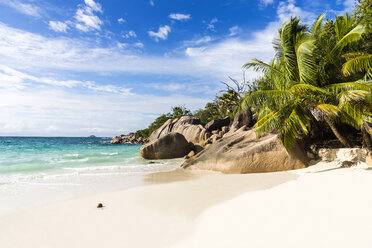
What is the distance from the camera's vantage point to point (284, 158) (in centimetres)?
867

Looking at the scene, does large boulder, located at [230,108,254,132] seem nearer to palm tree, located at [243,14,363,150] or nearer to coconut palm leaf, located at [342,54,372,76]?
palm tree, located at [243,14,363,150]

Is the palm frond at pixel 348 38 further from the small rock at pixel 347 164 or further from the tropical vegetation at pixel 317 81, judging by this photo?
the small rock at pixel 347 164

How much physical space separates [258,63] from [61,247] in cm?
963

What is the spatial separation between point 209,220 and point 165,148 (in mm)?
13719

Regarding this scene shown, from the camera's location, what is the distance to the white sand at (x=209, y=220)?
2937mm

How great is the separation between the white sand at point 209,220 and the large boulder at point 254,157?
3.08 meters

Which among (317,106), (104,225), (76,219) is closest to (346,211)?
(104,225)

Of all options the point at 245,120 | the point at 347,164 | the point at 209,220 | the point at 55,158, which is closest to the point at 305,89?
the point at 347,164

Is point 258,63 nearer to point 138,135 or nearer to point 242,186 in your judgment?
point 242,186

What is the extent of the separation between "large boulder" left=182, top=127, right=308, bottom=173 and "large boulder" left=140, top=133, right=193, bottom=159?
709 cm

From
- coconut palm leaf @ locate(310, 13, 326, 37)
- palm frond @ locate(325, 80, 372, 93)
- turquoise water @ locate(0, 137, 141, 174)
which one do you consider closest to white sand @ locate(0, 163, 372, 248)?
palm frond @ locate(325, 80, 372, 93)

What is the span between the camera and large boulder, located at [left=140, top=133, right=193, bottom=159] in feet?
56.2

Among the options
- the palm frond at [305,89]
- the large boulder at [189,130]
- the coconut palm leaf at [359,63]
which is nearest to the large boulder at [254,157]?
the palm frond at [305,89]

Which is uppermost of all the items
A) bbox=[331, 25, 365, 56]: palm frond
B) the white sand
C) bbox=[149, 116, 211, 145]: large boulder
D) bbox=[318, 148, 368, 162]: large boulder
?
bbox=[331, 25, 365, 56]: palm frond
